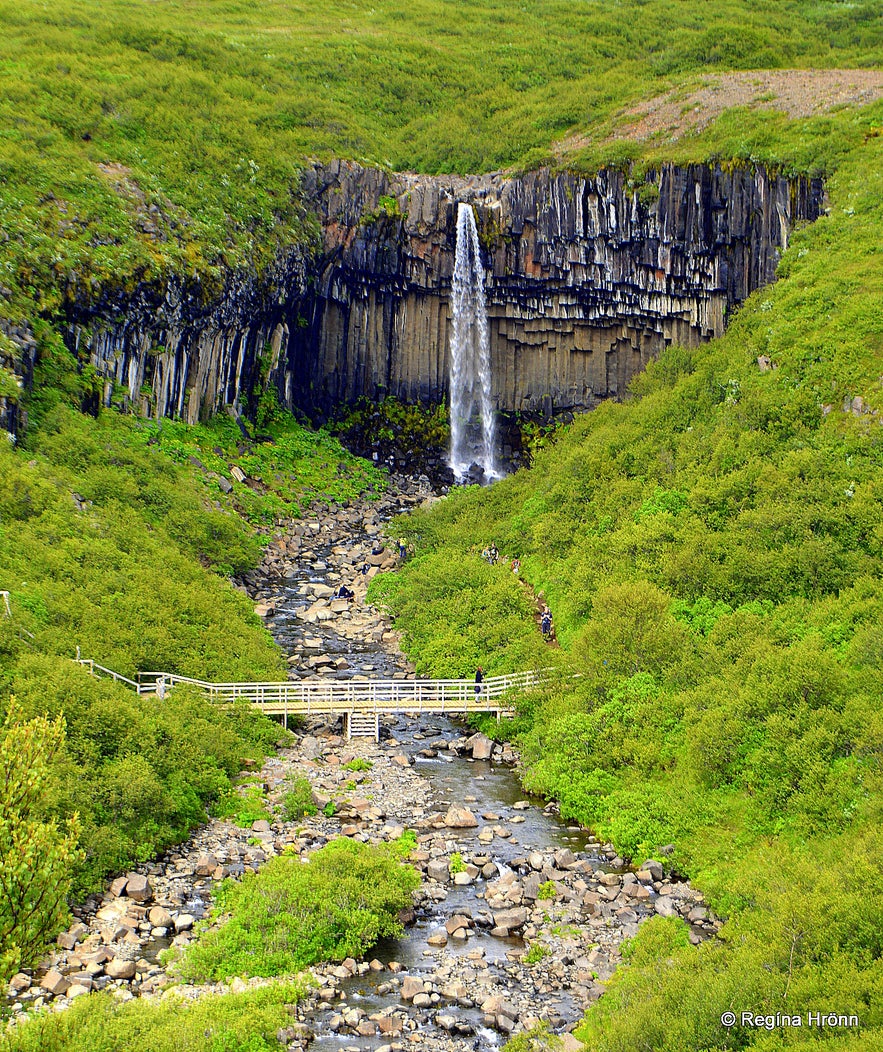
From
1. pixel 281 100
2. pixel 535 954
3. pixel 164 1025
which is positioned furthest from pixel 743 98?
pixel 164 1025

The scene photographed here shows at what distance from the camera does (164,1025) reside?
19859mm

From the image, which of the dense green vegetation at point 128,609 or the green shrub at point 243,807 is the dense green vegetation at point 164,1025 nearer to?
the dense green vegetation at point 128,609

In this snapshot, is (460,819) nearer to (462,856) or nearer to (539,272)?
(462,856)

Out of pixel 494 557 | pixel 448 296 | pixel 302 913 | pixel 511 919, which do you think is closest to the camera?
pixel 302 913

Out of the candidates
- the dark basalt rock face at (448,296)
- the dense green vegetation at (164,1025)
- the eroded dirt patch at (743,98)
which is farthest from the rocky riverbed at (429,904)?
the eroded dirt patch at (743,98)

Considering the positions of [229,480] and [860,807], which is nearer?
[860,807]

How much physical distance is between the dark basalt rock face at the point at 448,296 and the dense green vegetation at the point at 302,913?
33726 millimetres

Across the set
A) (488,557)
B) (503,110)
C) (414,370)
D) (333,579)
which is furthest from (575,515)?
(503,110)

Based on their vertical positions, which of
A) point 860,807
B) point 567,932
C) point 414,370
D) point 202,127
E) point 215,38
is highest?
point 215,38

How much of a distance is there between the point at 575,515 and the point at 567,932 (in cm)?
2679

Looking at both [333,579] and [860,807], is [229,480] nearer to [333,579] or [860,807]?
[333,579]

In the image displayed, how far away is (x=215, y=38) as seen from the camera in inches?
3351

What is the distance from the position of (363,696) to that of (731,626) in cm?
1257

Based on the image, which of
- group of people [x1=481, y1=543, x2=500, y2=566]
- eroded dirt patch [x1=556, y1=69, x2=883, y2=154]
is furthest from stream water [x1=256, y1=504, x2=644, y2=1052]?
eroded dirt patch [x1=556, y1=69, x2=883, y2=154]
